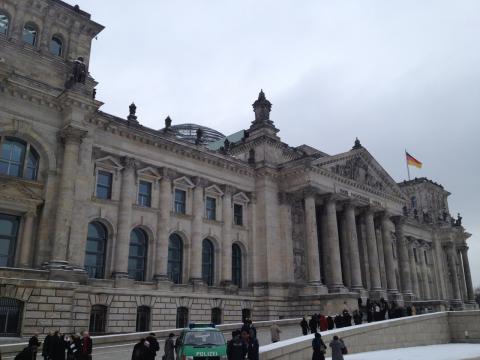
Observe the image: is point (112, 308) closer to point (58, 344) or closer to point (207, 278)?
point (207, 278)

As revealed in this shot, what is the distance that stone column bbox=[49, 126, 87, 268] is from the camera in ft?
88.3

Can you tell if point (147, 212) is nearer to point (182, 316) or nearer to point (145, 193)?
point (145, 193)

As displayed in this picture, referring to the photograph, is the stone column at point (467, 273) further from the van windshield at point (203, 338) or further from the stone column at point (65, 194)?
the van windshield at point (203, 338)

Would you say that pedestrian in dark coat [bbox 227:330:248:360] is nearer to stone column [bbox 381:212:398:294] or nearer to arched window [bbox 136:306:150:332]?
arched window [bbox 136:306:150:332]

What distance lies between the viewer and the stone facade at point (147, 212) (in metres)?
27.3

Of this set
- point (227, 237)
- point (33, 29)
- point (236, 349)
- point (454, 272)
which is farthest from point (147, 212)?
point (454, 272)

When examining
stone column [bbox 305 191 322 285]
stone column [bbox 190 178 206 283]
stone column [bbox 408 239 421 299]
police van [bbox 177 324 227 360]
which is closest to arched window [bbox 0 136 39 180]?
stone column [bbox 190 178 206 283]

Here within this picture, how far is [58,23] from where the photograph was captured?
32.2m

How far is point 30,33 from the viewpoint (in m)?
31.1

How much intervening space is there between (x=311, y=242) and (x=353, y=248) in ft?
20.2

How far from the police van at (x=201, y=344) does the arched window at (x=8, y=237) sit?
14243 millimetres

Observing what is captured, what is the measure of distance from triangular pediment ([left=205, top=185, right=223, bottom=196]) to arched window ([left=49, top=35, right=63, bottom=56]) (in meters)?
15.7

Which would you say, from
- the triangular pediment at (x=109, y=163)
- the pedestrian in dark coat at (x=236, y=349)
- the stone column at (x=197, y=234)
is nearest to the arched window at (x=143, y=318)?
the stone column at (x=197, y=234)

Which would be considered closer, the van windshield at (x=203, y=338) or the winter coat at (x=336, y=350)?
the van windshield at (x=203, y=338)
